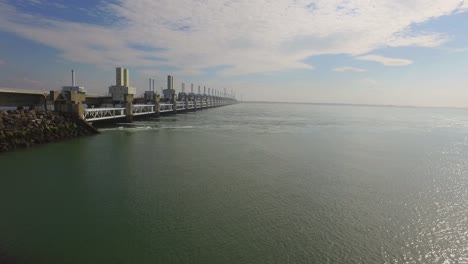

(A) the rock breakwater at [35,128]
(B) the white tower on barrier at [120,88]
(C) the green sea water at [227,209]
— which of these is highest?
(B) the white tower on barrier at [120,88]

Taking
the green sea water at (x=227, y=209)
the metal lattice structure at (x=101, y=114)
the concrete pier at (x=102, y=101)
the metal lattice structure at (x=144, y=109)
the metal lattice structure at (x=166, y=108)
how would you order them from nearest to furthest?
the green sea water at (x=227, y=209) → the concrete pier at (x=102, y=101) → the metal lattice structure at (x=101, y=114) → the metal lattice structure at (x=144, y=109) → the metal lattice structure at (x=166, y=108)

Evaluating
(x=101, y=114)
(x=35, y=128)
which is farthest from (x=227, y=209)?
(x=101, y=114)

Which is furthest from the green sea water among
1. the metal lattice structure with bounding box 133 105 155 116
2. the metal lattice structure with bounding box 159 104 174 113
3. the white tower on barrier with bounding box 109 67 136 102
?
the metal lattice structure with bounding box 159 104 174 113

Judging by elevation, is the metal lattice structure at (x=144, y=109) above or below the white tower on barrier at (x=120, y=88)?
below

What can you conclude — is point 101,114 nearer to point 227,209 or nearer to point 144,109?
point 144,109

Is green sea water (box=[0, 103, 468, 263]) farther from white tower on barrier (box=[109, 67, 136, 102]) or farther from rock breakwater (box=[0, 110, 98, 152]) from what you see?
white tower on barrier (box=[109, 67, 136, 102])

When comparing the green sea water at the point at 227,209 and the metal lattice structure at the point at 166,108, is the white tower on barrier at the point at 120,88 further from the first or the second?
the green sea water at the point at 227,209

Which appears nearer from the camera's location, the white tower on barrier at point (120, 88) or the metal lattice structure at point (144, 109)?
the white tower on barrier at point (120, 88)

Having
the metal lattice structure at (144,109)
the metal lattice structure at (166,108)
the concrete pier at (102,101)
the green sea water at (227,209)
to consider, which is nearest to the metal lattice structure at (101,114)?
the concrete pier at (102,101)
